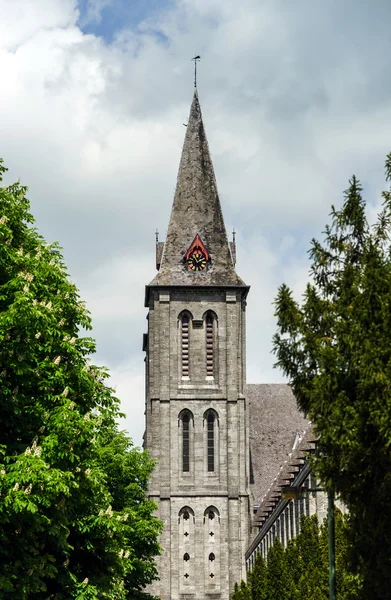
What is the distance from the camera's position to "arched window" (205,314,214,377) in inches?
3356

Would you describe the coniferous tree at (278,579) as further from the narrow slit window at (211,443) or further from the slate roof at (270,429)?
the slate roof at (270,429)

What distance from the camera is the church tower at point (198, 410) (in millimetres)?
81875

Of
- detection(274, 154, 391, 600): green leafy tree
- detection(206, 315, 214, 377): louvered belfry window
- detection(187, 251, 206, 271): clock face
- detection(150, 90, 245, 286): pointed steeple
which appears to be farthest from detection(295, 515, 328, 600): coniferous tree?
detection(187, 251, 206, 271): clock face

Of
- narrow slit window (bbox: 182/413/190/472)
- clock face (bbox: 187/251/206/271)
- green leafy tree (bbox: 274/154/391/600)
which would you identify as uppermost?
clock face (bbox: 187/251/206/271)

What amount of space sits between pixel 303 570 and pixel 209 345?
42.2m

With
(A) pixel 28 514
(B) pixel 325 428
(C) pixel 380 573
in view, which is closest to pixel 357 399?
(B) pixel 325 428

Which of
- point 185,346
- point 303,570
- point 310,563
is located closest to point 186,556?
point 185,346

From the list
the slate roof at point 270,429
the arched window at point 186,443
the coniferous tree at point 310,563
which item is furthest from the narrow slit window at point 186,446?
the coniferous tree at point 310,563

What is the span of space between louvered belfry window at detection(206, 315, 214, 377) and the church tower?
0.23 feet

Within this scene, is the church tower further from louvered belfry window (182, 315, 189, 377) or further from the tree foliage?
the tree foliage

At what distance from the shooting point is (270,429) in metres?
101

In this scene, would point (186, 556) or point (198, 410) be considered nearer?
point (186, 556)

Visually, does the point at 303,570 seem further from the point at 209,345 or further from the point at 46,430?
the point at 209,345

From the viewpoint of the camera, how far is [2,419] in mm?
26000
